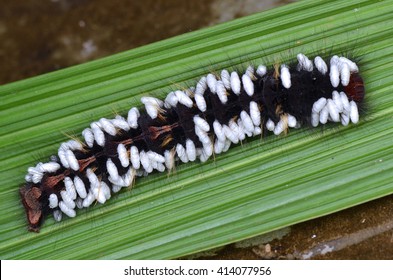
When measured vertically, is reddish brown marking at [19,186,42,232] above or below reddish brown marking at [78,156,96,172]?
below

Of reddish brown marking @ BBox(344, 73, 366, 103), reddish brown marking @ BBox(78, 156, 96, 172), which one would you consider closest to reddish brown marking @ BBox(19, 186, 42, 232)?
reddish brown marking @ BBox(78, 156, 96, 172)

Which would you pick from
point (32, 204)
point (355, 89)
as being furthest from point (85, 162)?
point (355, 89)

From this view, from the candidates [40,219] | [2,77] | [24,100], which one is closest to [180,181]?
[40,219]

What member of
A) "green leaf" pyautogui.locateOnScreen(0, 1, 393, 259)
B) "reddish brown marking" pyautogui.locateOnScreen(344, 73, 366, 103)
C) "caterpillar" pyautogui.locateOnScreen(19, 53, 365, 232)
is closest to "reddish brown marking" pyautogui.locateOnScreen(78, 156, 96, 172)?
"caterpillar" pyautogui.locateOnScreen(19, 53, 365, 232)

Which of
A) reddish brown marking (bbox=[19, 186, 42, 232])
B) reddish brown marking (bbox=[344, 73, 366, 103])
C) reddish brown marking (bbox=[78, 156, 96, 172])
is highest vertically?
reddish brown marking (bbox=[344, 73, 366, 103])

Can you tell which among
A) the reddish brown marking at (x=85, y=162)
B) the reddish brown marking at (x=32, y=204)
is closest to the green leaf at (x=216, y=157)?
the reddish brown marking at (x=32, y=204)

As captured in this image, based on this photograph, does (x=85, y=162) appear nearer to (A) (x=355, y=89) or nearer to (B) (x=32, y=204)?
(B) (x=32, y=204)

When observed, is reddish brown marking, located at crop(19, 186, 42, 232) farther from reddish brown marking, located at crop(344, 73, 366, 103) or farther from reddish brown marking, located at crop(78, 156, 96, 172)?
reddish brown marking, located at crop(344, 73, 366, 103)
